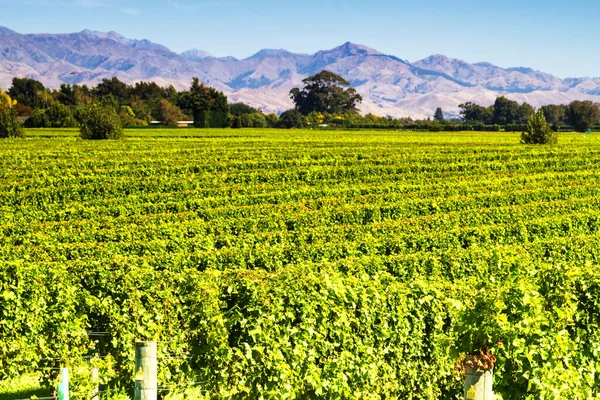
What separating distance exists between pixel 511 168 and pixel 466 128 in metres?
74.9

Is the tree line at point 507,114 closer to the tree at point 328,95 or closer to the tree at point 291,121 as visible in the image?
the tree at point 328,95

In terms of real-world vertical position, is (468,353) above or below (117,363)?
above

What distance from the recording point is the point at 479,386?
7.11m

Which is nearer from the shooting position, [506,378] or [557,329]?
[506,378]

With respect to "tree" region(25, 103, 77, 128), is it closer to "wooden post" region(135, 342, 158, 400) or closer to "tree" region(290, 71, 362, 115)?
"wooden post" region(135, 342, 158, 400)

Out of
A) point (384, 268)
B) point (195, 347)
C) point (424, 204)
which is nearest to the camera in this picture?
point (195, 347)

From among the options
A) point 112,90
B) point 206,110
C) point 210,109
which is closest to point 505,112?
point 210,109

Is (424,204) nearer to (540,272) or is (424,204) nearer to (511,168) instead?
(540,272)

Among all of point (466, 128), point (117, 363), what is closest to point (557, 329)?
point (117, 363)

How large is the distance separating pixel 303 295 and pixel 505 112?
169 m

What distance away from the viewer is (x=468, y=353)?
8.14 meters

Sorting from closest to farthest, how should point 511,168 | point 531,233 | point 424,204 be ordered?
point 531,233, point 424,204, point 511,168

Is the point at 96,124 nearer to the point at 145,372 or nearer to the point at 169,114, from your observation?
the point at 169,114

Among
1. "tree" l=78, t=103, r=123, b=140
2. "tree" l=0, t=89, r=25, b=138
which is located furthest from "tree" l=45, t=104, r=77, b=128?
"tree" l=78, t=103, r=123, b=140
